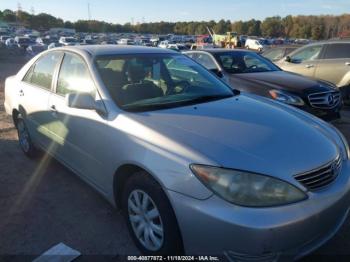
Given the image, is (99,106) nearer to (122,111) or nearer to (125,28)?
(122,111)

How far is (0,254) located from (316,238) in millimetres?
2462

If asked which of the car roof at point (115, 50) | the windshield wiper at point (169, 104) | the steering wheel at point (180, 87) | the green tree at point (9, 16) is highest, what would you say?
the green tree at point (9, 16)

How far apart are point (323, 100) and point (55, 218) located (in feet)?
15.1

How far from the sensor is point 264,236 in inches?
83.5

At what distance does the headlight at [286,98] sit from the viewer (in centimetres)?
581

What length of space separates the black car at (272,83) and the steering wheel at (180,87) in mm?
2624

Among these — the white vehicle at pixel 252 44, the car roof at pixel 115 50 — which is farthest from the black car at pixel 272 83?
the white vehicle at pixel 252 44

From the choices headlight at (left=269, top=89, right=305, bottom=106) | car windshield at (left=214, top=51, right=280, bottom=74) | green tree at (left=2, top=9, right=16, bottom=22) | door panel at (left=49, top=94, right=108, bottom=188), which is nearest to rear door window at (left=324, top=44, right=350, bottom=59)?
car windshield at (left=214, top=51, right=280, bottom=74)

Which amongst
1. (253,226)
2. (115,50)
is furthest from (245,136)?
(115,50)

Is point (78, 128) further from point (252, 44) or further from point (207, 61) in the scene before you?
point (252, 44)

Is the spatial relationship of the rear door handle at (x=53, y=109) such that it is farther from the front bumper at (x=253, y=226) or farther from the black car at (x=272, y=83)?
the black car at (x=272, y=83)

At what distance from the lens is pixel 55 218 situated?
3463 millimetres

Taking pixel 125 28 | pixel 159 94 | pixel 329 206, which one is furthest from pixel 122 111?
pixel 125 28

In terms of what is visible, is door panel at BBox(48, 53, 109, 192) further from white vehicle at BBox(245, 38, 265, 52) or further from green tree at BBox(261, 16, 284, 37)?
green tree at BBox(261, 16, 284, 37)
